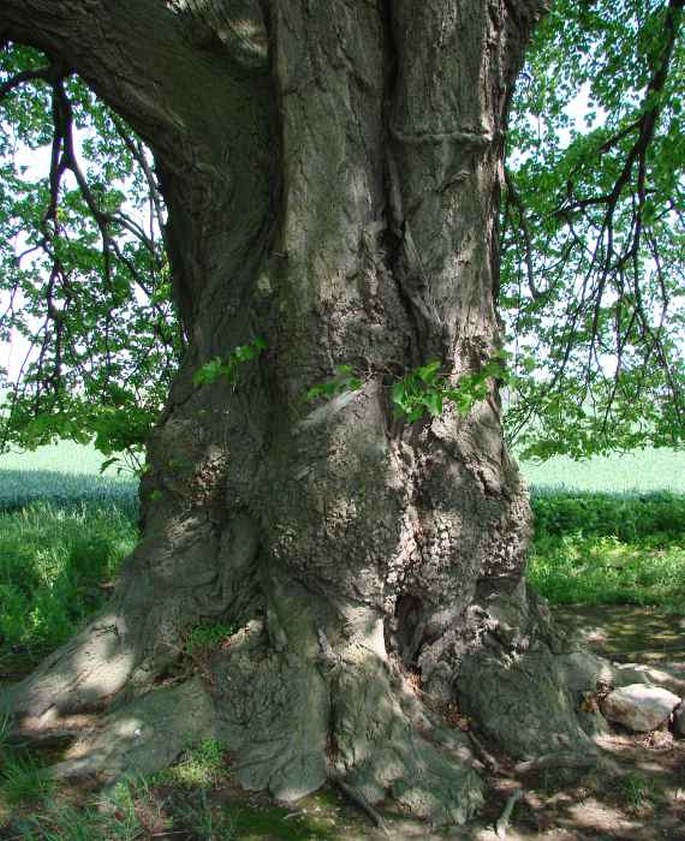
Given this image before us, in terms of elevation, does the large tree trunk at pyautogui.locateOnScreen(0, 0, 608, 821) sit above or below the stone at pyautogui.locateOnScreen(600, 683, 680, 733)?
above

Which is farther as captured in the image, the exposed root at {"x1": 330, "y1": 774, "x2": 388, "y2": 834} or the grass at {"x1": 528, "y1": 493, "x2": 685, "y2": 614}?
the grass at {"x1": 528, "y1": 493, "x2": 685, "y2": 614}

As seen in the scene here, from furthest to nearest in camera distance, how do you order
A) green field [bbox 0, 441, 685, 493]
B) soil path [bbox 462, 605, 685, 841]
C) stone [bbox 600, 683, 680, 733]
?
green field [bbox 0, 441, 685, 493]
stone [bbox 600, 683, 680, 733]
soil path [bbox 462, 605, 685, 841]

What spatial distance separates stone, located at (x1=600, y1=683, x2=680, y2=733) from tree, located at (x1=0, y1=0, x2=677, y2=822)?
288 millimetres

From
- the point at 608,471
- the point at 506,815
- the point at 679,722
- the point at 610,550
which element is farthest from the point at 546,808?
the point at 608,471

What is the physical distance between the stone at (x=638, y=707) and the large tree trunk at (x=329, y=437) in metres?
0.37

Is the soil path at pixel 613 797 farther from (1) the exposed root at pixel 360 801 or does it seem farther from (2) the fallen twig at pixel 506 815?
(1) the exposed root at pixel 360 801

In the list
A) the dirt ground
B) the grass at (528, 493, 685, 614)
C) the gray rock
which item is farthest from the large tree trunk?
the grass at (528, 493, 685, 614)

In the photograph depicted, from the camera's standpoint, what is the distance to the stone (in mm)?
4008

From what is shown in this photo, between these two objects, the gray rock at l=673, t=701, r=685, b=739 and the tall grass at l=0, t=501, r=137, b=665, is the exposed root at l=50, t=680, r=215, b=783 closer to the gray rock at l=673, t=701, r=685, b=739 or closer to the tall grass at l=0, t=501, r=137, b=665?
the tall grass at l=0, t=501, r=137, b=665

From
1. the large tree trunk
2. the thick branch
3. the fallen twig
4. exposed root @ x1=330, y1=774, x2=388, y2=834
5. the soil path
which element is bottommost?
the soil path

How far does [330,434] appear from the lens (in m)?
3.60

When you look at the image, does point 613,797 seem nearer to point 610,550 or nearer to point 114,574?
point 114,574

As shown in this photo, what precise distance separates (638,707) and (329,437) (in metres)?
2.27

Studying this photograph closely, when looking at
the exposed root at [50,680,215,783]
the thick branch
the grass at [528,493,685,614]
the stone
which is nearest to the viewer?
the exposed root at [50,680,215,783]
